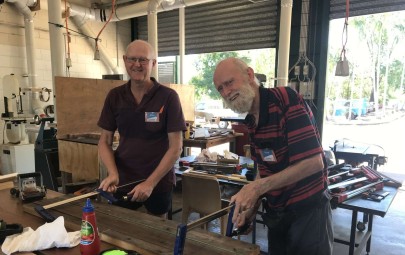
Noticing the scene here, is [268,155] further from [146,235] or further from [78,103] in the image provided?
[78,103]

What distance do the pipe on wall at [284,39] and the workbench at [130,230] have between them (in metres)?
2.61

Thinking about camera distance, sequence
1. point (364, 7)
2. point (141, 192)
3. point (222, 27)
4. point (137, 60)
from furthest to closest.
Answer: point (222, 27) < point (364, 7) < point (137, 60) < point (141, 192)

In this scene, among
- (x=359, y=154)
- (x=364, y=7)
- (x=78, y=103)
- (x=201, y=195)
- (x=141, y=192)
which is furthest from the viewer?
(x=364, y=7)

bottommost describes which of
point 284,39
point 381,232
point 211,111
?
point 381,232

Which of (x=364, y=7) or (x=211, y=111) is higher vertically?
(x=364, y=7)

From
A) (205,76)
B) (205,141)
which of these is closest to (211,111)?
(205,76)

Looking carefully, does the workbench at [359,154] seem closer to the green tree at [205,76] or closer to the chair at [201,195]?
the chair at [201,195]

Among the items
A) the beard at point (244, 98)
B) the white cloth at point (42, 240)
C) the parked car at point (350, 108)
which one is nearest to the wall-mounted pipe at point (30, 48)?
the white cloth at point (42, 240)

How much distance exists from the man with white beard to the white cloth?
55 centimetres

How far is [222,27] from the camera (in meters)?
4.67

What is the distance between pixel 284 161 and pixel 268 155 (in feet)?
0.21

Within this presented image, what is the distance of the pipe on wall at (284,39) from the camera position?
3236 millimetres

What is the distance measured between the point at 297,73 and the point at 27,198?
10.8 feet

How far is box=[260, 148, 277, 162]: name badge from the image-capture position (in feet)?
3.80
